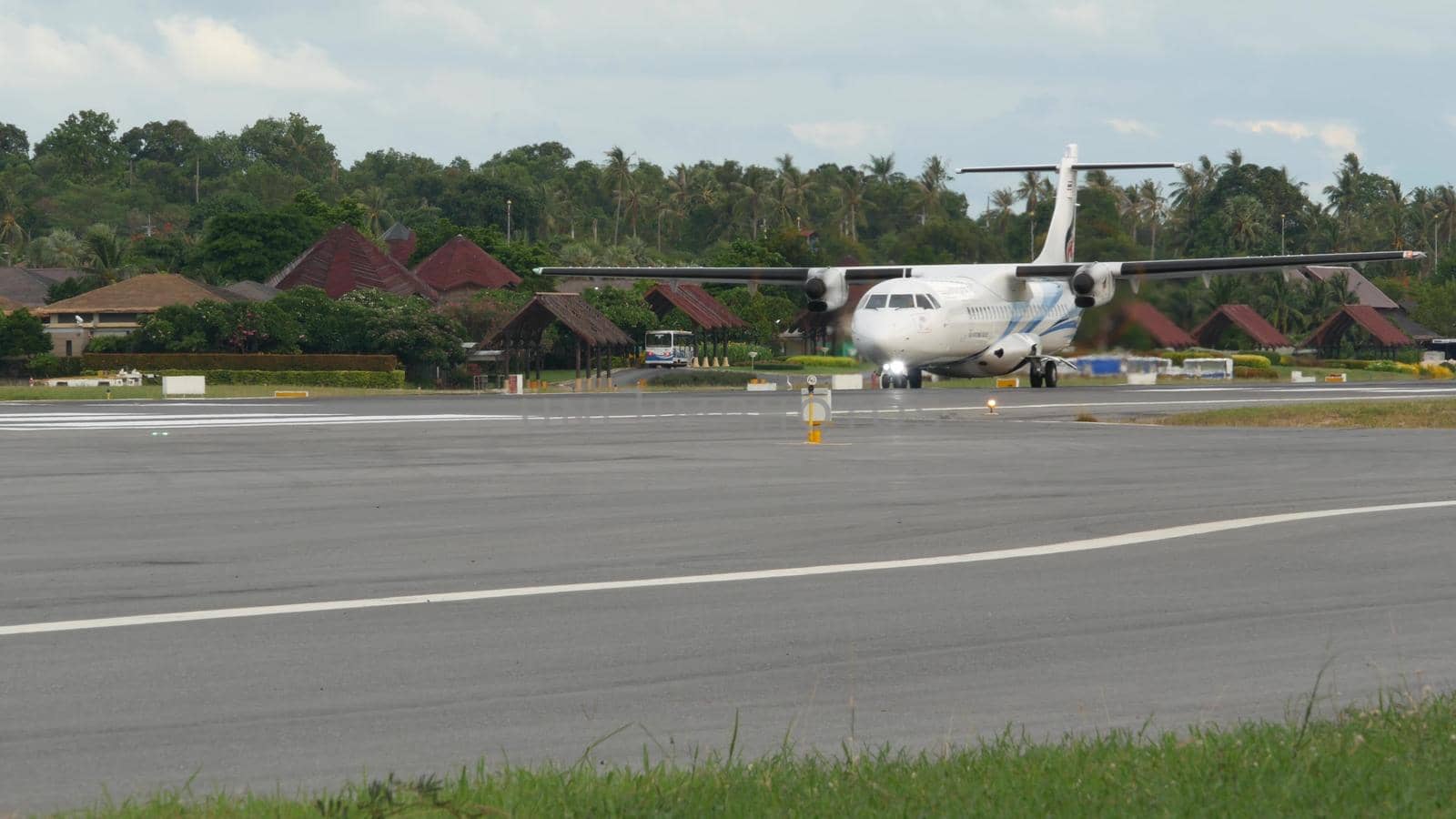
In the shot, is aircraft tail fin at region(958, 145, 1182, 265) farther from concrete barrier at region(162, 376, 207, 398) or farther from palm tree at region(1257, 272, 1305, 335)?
palm tree at region(1257, 272, 1305, 335)

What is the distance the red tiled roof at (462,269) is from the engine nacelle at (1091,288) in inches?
2436

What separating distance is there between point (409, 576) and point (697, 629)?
2.99 meters

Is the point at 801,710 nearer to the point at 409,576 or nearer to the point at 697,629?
the point at 697,629

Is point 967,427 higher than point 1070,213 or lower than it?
lower

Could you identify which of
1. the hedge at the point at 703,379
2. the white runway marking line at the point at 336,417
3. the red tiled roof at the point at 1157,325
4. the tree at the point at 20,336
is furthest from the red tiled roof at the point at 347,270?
the white runway marking line at the point at 336,417

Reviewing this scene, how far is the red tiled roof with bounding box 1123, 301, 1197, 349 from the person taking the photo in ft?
163

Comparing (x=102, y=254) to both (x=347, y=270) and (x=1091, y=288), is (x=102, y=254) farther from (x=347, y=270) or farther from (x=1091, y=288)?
(x=1091, y=288)

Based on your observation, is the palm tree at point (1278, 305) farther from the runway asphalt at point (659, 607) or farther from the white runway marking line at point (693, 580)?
the white runway marking line at point (693, 580)

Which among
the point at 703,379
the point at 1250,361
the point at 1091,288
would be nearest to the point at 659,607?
the point at 1091,288

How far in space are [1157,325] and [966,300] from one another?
6.11m

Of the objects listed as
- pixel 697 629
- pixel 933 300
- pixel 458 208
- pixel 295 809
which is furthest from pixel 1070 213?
pixel 458 208

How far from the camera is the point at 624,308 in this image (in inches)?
3740

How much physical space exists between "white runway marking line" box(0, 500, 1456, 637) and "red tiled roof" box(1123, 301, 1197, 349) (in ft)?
114

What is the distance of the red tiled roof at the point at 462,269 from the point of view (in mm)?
108500
